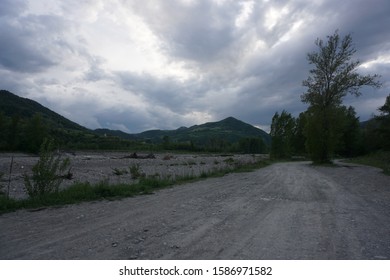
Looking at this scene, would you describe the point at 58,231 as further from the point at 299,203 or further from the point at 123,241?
the point at 299,203

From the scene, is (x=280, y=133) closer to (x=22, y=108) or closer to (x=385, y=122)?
(x=385, y=122)

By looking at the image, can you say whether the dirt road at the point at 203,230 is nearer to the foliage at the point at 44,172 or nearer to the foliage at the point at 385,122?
the foliage at the point at 44,172

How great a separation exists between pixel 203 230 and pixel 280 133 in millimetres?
50760

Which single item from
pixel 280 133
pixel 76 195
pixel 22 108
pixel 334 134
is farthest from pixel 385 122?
pixel 22 108

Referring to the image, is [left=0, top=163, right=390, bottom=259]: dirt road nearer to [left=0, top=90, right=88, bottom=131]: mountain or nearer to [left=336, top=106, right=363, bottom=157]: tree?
[left=336, top=106, right=363, bottom=157]: tree

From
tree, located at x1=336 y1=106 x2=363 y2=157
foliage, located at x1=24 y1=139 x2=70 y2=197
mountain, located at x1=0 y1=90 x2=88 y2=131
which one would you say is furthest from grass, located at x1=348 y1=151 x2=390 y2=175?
mountain, located at x1=0 y1=90 x2=88 y2=131

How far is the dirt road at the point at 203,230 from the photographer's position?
15.9 feet

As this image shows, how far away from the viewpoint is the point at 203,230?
619cm

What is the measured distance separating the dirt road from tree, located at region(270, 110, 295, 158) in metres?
45.0

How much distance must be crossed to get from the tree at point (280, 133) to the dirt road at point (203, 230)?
4498cm

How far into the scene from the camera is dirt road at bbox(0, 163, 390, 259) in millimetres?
4859

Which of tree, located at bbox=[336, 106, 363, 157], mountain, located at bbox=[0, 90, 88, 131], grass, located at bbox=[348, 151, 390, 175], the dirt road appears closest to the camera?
the dirt road

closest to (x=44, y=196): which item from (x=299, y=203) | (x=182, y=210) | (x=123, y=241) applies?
(x=182, y=210)

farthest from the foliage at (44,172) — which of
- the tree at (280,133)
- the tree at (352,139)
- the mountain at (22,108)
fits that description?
the mountain at (22,108)
